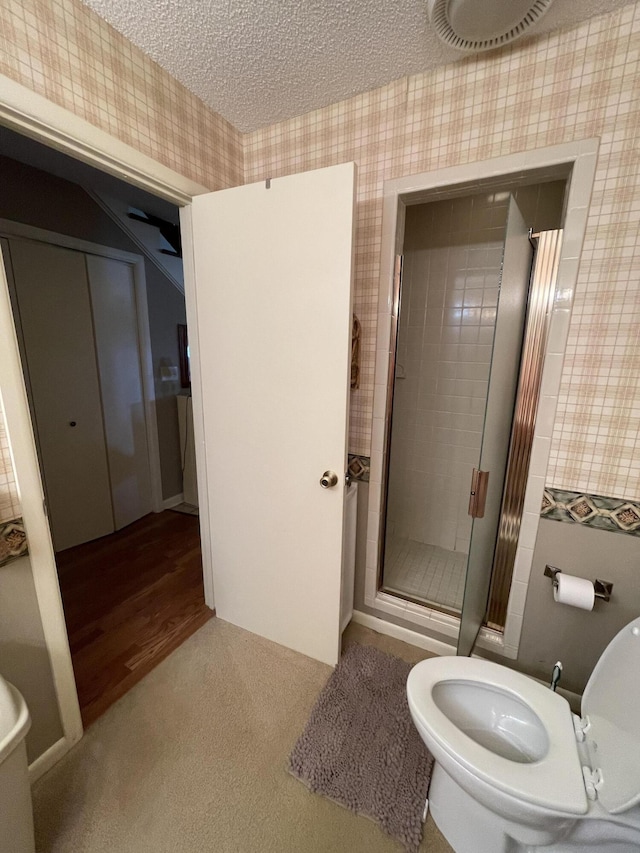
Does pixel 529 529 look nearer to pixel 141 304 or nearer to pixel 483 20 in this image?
pixel 483 20

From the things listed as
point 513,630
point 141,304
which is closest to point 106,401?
point 141,304

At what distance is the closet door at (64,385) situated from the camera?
2066 millimetres

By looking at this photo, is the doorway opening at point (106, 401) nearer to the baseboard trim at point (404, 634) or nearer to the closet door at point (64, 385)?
the closet door at point (64, 385)

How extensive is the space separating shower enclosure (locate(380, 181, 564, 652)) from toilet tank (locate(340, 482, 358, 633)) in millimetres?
171

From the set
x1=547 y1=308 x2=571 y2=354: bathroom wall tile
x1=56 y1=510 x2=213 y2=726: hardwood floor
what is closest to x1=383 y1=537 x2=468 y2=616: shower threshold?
x1=56 y1=510 x2=213 y2=726: hardwood floor

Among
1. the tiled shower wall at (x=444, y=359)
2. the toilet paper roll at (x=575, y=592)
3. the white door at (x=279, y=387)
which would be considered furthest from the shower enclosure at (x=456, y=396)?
the white door at (x=279, y=387)

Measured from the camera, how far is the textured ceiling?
39.0 inches

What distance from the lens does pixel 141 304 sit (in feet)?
8.64

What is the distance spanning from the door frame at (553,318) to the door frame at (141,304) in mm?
2058

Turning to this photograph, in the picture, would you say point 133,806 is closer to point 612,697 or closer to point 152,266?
point 612,697

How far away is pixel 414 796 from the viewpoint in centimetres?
107

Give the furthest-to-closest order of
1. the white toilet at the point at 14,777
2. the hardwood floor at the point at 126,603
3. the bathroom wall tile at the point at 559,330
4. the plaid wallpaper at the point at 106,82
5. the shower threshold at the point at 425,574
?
the shower threshold at the point at 425,574
the hardwood floor at the point at 126,603
the bathroom wall tile at the point at 559,330
the plaid wallpaper at the point at 106,82
the white toilet at the point at 14,777

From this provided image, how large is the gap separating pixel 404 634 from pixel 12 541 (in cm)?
164

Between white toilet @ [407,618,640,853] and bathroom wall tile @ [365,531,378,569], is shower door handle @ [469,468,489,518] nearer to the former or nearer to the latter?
white toilet @ [407,618,640,853]
